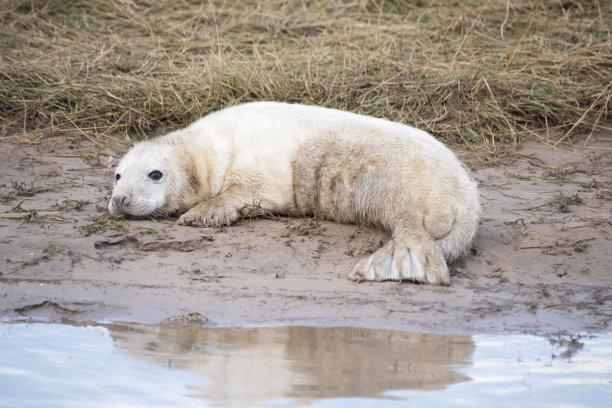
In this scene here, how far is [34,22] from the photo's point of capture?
916 cm

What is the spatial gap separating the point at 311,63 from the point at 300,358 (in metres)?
5.27

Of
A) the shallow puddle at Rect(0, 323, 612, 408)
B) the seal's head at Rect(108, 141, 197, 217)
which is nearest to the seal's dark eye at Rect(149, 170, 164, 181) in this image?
the seal's head at Rect(108, 141, 197, 217)

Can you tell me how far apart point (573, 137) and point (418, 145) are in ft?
9.97

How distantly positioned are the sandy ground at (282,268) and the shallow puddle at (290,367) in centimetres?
15

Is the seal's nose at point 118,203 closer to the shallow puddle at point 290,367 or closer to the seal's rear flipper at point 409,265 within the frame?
the shallow puddle at point 290,367

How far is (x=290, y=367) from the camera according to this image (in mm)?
3283

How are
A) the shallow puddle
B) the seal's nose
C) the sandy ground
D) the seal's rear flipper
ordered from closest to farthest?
the shallow puddle
the sandy ground
the seal's rear flipper
the seal's nose

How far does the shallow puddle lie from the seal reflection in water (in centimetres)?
107

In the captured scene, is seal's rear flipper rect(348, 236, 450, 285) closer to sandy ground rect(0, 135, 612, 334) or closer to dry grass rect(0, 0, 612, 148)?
sandy ground rect(0, 135, 612, 334)

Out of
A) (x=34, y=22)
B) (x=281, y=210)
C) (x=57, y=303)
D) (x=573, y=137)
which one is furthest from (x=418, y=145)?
(x=34, y=22)

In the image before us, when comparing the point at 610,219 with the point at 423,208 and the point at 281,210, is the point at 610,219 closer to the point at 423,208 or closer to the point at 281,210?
the point at 423,208

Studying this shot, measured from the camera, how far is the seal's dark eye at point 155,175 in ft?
17.6

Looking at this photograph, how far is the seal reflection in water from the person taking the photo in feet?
15.6

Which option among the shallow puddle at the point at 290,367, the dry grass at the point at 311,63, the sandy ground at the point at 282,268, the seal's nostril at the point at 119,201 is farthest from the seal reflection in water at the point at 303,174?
the dry grass at the point at 311,63
